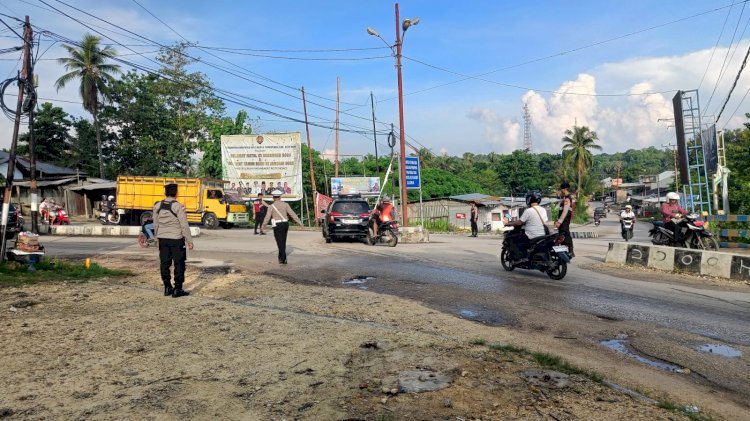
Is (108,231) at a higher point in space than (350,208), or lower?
lower

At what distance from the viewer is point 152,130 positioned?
142 ft

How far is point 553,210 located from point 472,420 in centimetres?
6355

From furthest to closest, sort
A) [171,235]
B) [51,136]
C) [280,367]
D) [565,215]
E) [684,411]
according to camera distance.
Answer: [51,136] < [565,215] < [171,235] < [280,367] < [684,411]

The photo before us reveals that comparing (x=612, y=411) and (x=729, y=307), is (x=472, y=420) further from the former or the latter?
(x=729, y=307)

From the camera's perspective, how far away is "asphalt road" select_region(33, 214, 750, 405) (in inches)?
234

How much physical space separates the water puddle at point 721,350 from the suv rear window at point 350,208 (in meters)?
13.2

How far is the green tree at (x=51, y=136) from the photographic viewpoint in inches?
1834

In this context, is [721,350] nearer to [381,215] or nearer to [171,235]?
[171,235]

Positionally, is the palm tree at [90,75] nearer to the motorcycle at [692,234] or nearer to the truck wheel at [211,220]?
the truck wheel at [211,220]

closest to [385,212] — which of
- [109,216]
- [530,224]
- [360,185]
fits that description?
[530,224]

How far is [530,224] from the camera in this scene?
34.4 feet

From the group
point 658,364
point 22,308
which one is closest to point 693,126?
point 658,364

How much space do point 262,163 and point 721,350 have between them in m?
33.2

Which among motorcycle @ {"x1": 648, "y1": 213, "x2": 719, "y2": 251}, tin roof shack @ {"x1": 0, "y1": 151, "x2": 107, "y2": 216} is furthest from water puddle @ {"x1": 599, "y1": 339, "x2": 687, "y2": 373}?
tin roof shack @ {"x1": 0, "y1": 151, "x2": 107, "y2": 216}
